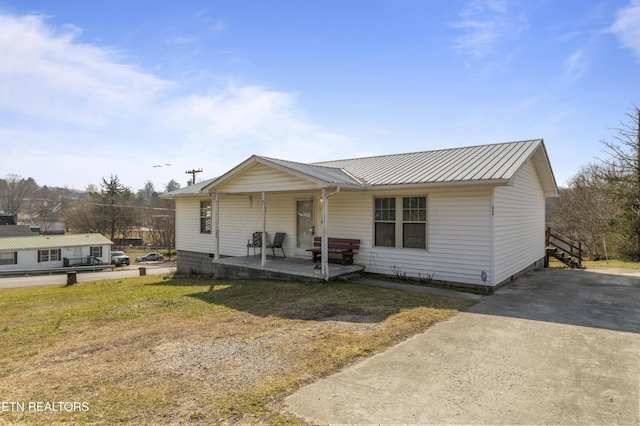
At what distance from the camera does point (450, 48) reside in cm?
1034

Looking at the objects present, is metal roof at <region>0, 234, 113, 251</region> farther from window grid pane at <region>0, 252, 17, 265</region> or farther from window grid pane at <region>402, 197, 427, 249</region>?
window grid pane at <region>402, 197, 427, 249</region>

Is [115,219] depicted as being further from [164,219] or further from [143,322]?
[143,322]

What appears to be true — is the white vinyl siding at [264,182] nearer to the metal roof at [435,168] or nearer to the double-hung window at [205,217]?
the metal roof at [435,168]

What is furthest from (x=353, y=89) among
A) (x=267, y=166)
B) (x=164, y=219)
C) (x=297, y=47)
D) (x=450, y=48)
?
(x=164, y=219)

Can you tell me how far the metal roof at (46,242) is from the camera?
32.2m

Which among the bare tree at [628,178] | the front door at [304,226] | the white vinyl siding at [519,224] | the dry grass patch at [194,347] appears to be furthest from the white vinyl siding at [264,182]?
the bare tree at [628,178]

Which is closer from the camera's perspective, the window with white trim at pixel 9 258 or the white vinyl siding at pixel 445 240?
the white vinyl siding at pixel 445 240

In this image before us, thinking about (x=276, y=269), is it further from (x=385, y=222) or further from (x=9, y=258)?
(x=9, y=258)

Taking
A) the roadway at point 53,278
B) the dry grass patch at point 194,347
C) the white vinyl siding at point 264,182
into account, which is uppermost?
the white vinyl siding at point 264,182

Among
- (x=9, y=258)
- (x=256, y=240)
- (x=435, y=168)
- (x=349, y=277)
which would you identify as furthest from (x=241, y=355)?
(x=9, y=258)

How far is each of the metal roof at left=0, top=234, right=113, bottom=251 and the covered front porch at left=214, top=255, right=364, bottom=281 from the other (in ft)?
101

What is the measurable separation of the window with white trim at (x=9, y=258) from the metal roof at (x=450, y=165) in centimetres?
3493

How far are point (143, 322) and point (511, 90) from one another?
12.0 m

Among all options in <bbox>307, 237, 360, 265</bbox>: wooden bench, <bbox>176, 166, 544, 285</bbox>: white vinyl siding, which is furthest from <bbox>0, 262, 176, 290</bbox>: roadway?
<bbox>307, 237, 360, 265</bbox>: wooden bench
